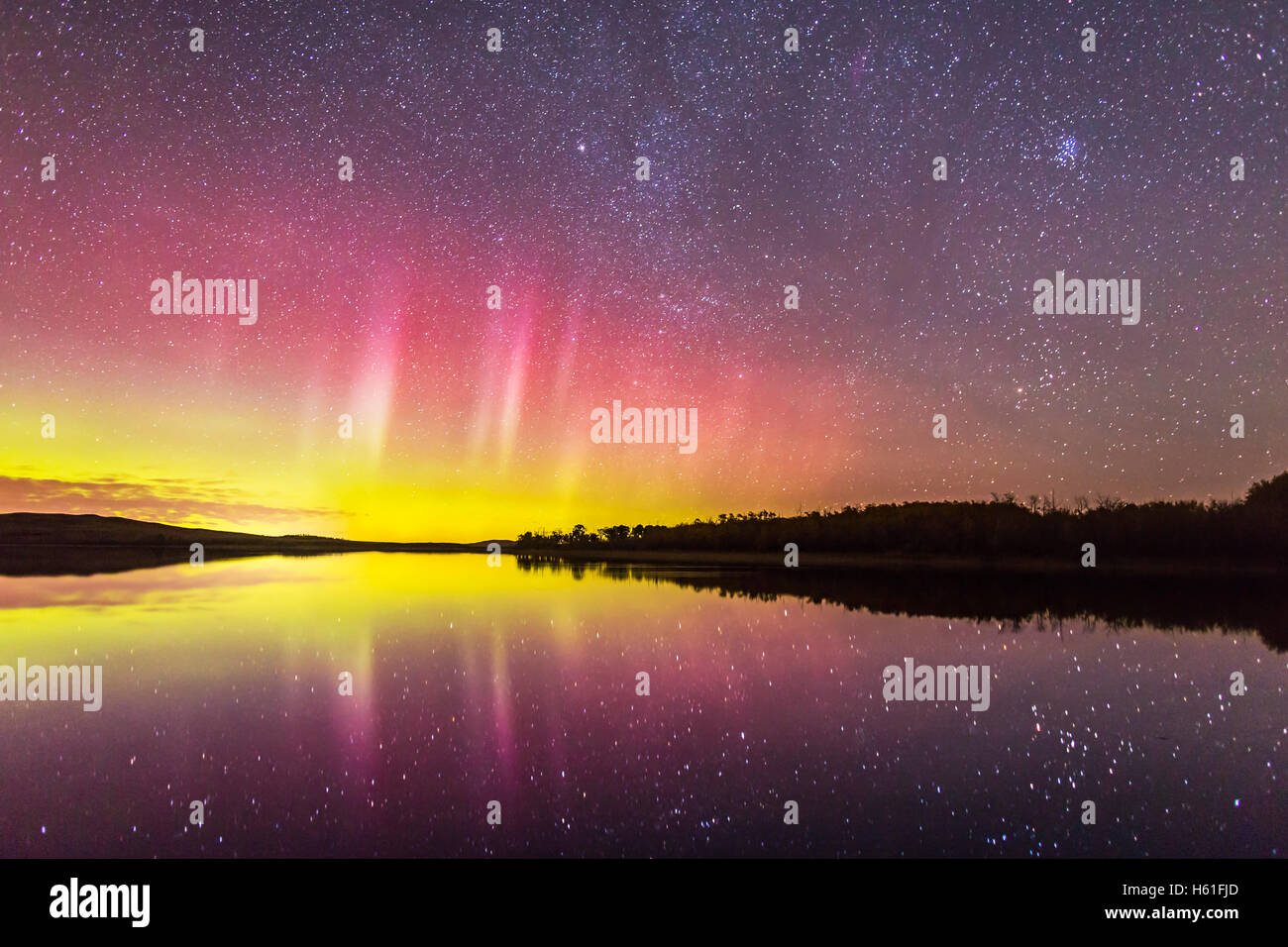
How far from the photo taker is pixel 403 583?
90.6 ft

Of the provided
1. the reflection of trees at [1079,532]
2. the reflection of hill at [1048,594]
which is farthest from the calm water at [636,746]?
the reflection of trees at [1079,532]

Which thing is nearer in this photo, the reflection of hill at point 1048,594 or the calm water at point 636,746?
the calm water at point 636,746

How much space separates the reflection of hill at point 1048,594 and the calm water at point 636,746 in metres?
2.43

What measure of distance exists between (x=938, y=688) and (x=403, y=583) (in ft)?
76.0

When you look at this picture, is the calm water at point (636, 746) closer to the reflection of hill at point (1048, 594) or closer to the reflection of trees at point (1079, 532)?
the reflection of hill at point (1048, 594)

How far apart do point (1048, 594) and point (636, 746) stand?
19.7m

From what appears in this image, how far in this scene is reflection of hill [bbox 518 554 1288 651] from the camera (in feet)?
53.1

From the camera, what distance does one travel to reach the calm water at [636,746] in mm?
5699

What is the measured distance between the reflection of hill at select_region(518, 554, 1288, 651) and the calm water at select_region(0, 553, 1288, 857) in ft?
7.98

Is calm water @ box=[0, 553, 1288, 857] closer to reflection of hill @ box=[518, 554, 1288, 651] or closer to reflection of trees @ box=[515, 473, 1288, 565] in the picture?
reflection of hill @ box=[518, 554, 1288, 651]

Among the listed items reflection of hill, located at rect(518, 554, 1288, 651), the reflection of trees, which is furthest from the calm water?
the reflection of trees
